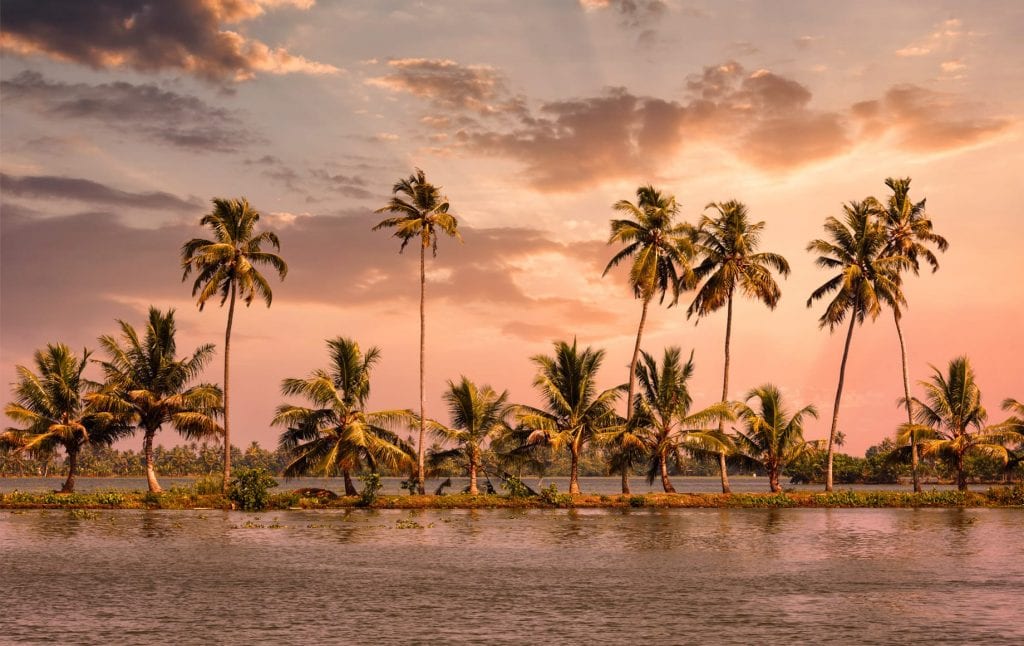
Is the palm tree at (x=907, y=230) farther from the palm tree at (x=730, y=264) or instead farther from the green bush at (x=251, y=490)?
the green bush at (x=251, y=490)

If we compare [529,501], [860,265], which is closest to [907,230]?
[860,265]

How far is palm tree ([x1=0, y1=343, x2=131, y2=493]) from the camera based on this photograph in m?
61.6

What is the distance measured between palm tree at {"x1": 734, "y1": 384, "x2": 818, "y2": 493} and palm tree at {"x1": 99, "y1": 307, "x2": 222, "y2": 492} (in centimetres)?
3459

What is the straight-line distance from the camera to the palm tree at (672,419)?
190 feet

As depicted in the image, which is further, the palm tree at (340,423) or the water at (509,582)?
the palm tree at (340,423)

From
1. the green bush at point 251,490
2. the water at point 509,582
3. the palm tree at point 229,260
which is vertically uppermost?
the palm tree at point 229,260

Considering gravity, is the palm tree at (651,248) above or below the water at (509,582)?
above

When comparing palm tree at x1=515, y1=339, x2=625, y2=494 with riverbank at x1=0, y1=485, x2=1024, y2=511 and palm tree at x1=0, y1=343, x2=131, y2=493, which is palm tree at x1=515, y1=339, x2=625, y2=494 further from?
palm tree at x1=0, y1=343, x2=131, y2=493

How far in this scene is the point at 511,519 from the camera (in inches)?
2010

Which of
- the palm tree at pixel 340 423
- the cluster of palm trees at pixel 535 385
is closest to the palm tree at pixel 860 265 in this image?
the cluster of palm trees at pixel 535 385

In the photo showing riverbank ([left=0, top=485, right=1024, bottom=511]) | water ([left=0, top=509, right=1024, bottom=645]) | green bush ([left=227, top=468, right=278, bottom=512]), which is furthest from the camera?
riverbank ([left=0, top=485, right=1024, bottom=511])

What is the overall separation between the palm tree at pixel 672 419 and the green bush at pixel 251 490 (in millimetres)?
23242

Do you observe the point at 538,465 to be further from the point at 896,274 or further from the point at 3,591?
the point at 3,591

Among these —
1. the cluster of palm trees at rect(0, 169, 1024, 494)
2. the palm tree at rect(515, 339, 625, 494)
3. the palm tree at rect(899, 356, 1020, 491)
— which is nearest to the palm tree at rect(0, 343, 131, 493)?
the cluster of palm trees at rect(0, 169, 1024, 494)
